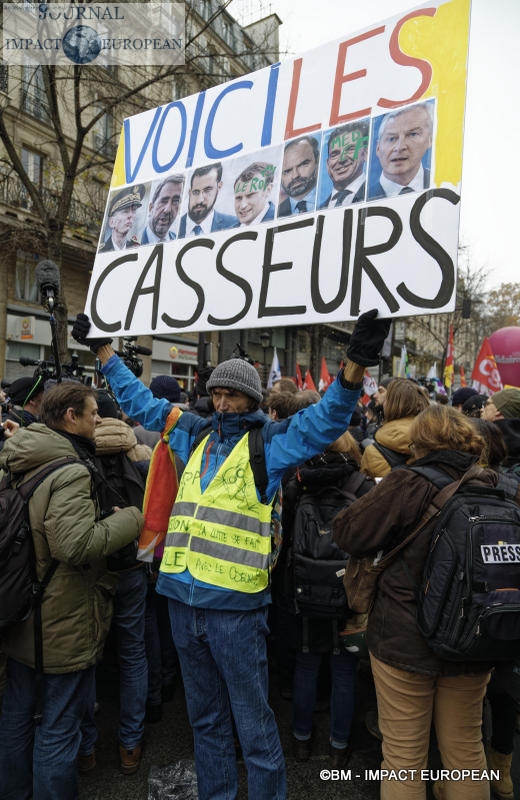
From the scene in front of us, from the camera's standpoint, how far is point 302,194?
2236 millimetres

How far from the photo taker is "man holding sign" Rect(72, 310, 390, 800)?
1937 mm

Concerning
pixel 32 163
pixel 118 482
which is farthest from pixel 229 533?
pixel 32 163

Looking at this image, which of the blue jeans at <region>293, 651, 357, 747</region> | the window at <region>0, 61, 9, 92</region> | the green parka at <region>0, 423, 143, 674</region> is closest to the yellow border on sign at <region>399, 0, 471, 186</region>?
the green parka at <region>0, 423, 143, 674</region>

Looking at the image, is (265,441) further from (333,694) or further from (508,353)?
(508,353)

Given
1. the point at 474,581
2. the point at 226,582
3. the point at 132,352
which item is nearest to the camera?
the point at 474,581

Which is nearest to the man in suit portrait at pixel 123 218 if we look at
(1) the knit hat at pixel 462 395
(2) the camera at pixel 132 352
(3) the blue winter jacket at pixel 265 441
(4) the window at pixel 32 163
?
(2) the camera at pixel 132 352

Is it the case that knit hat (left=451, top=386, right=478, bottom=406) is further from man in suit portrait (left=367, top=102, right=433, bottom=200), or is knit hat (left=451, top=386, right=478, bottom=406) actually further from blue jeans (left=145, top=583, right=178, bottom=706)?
man in suit portrait (left=367, top=102, right=433, bottom=200)

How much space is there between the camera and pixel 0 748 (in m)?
2.10

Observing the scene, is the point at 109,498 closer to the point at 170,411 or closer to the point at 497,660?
the point at 170,411

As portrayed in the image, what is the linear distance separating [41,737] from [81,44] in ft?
34.3

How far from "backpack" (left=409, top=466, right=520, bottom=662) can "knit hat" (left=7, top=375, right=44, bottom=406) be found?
272 centimetres

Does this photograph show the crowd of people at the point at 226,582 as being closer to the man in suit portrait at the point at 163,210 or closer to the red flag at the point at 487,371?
the man in suit portrait at the point at 163,210

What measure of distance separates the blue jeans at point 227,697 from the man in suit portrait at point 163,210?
1.77m

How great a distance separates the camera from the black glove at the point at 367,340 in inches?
70.6
